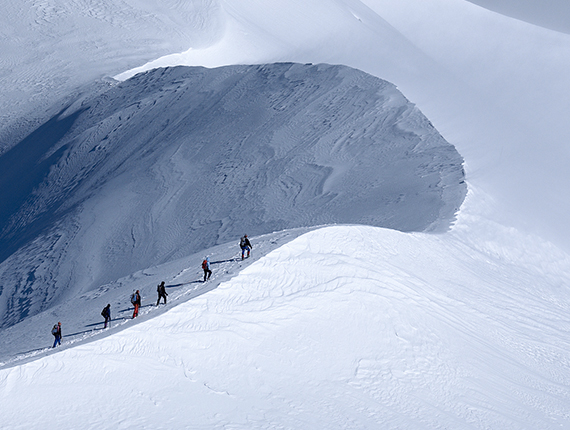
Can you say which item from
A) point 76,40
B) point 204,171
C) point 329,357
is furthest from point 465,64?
point 329,357

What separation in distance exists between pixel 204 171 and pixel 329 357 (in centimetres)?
1523

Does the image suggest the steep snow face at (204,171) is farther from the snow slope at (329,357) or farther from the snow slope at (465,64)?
the snow slope at (329,357)

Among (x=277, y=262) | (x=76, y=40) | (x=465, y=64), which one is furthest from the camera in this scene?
(x=76, y=40)

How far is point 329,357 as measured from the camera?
12703 mm

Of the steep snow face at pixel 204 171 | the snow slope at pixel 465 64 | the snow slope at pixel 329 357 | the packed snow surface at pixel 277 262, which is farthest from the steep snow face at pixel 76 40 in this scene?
the snow slope at pixel 329 357

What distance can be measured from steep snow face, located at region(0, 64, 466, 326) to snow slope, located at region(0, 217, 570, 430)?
A: 195 inches

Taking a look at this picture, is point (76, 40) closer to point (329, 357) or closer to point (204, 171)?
point (204, 171)

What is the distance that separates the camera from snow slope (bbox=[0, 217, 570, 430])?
1050 cm

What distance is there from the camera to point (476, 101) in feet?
111

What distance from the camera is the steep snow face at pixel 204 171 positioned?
22344 millimetres

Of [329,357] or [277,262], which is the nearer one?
[329,357]

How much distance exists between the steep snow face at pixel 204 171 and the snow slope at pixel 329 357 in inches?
195

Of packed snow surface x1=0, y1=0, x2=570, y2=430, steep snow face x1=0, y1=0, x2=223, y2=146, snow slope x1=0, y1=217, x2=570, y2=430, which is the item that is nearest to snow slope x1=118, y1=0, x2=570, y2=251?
packed snow surface x1=0, y1=0, x2=570, y2=430

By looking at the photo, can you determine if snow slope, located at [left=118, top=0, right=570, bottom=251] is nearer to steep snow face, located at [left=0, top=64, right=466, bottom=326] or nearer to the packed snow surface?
the packed snow surface
